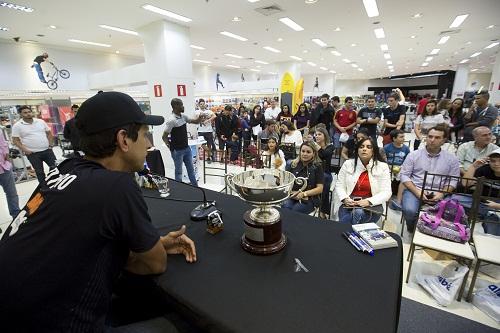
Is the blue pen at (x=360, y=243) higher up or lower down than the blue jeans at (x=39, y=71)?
lower down

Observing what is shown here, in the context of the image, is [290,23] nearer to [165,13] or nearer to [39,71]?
[165,13]

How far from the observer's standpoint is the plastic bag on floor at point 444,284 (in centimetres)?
185

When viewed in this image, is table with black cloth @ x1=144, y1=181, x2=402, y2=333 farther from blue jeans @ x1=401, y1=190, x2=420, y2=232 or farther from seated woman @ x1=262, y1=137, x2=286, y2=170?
seated woman @ x1=262, y1=137, x2=286, y2=170

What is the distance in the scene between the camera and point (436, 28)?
6.93 meters

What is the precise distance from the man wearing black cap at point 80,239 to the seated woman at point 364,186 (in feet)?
6.43

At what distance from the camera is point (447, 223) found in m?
2.06

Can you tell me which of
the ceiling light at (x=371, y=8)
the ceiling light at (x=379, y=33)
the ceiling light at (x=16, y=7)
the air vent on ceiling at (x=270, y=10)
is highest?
the ceiling light at (x=379, y=33)

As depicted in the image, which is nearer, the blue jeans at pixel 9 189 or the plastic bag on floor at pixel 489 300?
the plastic bag on floor at pixel 489 300

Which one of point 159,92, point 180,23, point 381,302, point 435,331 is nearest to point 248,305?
point 381,302

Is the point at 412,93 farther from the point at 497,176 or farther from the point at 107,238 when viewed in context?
the point at 107,238

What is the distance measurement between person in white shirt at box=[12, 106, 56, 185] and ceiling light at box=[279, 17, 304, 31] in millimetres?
5293

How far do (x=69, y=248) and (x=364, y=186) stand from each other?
242 centimetres

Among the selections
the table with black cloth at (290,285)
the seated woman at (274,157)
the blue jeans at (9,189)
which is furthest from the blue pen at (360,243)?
the blue jeans at (9,189)

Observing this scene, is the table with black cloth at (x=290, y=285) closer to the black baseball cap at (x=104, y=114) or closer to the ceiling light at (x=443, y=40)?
the black baseball cap at (x=104, y=114)
